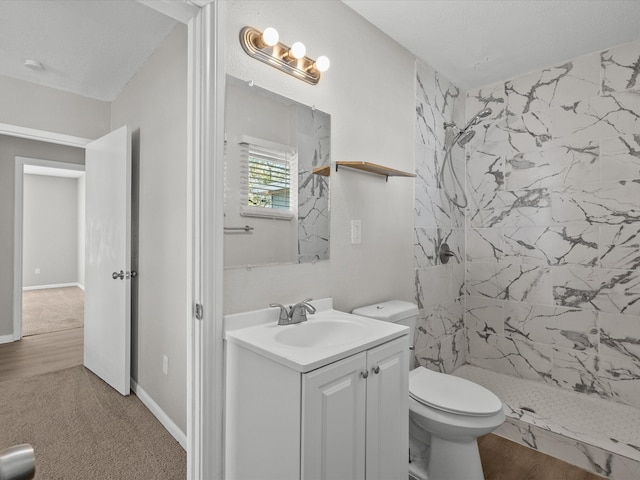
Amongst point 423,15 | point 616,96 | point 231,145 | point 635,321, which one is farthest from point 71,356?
point 616,96

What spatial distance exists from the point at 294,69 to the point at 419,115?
1155 millimetres

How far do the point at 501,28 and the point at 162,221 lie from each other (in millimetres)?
2419

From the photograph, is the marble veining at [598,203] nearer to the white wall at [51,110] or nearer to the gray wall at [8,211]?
the white wall at [51,110]

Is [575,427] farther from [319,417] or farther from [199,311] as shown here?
[199,311]

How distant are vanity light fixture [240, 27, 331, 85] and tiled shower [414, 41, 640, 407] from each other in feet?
3.40

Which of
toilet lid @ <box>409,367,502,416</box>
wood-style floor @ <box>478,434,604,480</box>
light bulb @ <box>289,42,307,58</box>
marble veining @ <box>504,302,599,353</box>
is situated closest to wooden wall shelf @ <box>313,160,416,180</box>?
light bulb @ <box>289,42,307,58</box>

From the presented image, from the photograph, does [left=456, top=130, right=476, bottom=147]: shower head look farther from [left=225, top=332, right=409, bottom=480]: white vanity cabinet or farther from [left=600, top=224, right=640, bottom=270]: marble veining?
[left=225, top=332, right=409, bottom=480]: white vanity cabinet

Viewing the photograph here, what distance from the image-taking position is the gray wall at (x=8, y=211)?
12.3ft

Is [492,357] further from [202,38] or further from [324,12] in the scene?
[202,38]

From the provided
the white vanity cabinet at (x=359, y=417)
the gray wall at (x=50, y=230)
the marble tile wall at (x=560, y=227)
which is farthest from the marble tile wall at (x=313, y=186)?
the gray wall at (x=50, y=230)

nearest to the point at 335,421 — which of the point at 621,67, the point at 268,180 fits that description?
the point at 268,180

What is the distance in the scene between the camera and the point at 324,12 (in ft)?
5.95

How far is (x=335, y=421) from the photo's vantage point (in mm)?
1161

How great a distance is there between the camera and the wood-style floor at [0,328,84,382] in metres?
3.08
